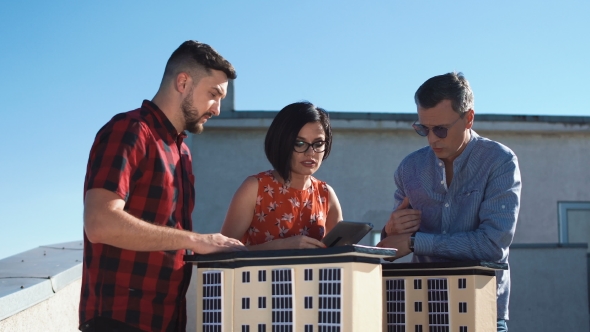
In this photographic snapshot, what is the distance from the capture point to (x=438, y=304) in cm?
332

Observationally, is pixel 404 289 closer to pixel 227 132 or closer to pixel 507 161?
pixel 507 161

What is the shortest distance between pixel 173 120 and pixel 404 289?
1275mm

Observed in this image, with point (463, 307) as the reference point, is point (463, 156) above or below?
above

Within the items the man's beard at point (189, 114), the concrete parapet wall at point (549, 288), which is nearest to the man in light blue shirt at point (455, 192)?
the man's beard at point (189, 114)

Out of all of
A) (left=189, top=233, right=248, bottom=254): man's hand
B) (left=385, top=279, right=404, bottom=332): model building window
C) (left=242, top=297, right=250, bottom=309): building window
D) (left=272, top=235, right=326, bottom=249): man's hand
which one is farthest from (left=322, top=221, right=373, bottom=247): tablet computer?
(left=242, top=297, right=250, bottom=309): building window

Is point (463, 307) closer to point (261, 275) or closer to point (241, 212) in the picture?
point (261, 275)

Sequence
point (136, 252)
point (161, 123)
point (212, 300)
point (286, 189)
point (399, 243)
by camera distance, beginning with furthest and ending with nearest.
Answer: point (286, 189)
point (399, 243)
point (161, 123)
point (136, 252)
point (212, 300)

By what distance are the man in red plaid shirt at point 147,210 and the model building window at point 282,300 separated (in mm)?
273

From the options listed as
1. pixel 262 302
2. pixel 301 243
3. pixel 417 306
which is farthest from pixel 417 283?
pixel 262 302

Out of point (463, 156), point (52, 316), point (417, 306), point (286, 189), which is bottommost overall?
point (52, 316)

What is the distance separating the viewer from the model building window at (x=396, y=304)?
133 inches

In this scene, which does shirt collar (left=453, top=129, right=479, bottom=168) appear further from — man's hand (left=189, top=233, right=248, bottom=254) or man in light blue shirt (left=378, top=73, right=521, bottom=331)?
man's hand (left=189, top=233, right=248, bottom=254)

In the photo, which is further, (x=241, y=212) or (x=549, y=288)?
(x=549, y=288)

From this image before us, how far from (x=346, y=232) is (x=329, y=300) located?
1.97 ft
